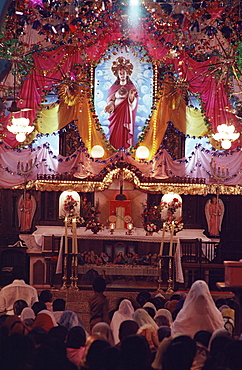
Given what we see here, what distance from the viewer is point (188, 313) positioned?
29.2ft

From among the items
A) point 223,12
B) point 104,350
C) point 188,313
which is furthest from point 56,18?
point 104,350

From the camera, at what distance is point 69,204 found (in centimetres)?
1911

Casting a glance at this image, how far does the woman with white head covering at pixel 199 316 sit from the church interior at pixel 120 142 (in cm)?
830

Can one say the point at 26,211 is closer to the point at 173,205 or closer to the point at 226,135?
the point at 173,205

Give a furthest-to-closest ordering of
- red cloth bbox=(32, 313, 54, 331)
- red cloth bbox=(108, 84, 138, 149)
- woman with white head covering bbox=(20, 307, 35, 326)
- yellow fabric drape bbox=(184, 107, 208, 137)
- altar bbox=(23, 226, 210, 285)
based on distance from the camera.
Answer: red cloth bbox=(108, 84, 138, 149) → yellow fabric drape bbox=(184, 107, 208, 137) → altar bbox=(23, 226, 210, 285) → woman with white head covering bbox=(20, 307, 35, 326) → red cloth bbox=(32, 313, 54, 331)

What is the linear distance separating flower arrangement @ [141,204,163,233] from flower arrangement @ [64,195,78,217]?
2.20 meters

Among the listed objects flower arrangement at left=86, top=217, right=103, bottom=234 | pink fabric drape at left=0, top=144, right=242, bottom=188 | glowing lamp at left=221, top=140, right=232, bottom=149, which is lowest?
flower arrangement at left=86, top=217, right=103, bottom=234

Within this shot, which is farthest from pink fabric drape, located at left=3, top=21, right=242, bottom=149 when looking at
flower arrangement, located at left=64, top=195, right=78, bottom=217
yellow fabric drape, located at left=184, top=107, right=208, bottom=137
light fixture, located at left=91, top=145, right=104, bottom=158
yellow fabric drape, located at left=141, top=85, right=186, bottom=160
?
flower arrangement, located at left=64, top=195, right=78, bottom=217

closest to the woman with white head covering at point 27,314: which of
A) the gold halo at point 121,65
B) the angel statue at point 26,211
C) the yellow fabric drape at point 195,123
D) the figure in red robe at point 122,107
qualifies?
the angel statue at point 26,211

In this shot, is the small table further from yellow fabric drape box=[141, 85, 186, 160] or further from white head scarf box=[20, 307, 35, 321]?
yellow fabric drape box=[141, 85, 186, 160]

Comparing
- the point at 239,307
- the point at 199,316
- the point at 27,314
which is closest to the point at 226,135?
the point at 239,307

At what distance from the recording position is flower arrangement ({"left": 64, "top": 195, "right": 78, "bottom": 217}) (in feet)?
62.4

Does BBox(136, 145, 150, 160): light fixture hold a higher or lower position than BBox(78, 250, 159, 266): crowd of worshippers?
higher

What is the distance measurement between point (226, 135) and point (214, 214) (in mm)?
2512
